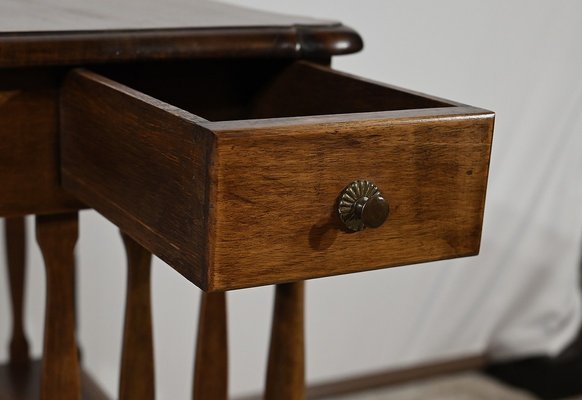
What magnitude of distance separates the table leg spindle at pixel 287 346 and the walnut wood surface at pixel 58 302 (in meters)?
0.19

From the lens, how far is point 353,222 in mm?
701

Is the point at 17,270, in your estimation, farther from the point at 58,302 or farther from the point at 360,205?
the point at 360,205

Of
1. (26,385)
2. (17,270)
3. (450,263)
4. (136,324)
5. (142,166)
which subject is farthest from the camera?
(450,263)

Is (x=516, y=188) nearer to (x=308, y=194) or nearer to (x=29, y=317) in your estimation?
(x=29, y=317)

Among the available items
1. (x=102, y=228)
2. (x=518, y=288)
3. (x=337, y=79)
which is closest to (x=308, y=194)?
(x=337, y=79)

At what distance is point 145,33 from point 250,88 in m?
0.15

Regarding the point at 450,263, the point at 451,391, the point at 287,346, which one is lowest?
the point at 451,391

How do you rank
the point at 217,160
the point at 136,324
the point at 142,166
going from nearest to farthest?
the point at 217,160 → the point at 142,166 → the point at 136,324

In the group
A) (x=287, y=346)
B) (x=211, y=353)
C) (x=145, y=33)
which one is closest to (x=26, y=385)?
(x=211, y=353)

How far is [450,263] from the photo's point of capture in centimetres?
194

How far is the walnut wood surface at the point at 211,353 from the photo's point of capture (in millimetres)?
1028

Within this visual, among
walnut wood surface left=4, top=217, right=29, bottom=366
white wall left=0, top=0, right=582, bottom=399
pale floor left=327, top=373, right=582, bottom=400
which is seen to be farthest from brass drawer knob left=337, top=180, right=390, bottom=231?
pale floor left=327, top=373, right=582, bottom=400

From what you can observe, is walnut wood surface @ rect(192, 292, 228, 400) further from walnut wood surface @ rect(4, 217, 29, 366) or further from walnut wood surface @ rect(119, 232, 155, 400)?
walnut wood surface @ rect(4, 217, 29, 366)

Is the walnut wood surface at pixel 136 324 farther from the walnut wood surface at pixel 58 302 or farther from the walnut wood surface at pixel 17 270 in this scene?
the walnut wood surface at pixel 17 270
